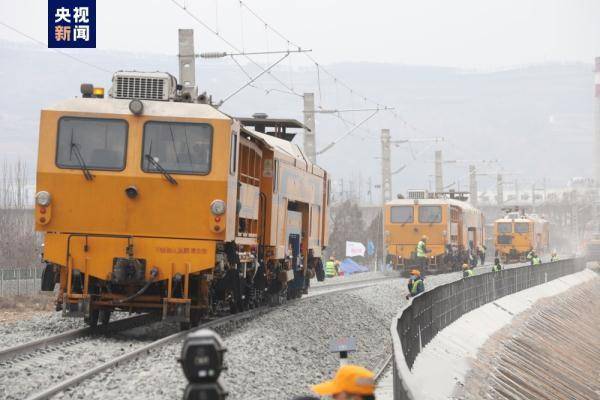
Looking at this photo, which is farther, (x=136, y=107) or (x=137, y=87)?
(x=137, y=87)

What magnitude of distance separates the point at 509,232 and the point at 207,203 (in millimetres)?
56718

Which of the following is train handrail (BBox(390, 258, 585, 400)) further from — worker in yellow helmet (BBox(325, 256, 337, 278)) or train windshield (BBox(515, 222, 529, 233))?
train windshield (BBox(515, 222, 529, 233))

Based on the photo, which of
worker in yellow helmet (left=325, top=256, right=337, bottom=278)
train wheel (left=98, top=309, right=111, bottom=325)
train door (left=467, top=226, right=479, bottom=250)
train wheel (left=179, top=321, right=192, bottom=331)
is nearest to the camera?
train wheel (left=179, top=321, right=192, bottom=331)

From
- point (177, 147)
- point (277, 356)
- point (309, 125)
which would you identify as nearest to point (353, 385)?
point (277, 356)

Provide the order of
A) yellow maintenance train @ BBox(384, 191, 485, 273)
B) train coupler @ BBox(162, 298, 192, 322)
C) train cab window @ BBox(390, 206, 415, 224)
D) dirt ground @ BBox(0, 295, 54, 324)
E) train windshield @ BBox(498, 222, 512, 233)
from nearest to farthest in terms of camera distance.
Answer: train coupler @ BBox(162, 298, 192, 322)
dirt ground @ BBox(0, 295, 54, 324)
yellow maintenance train @ BBox(384, 191, 485, 273)
train cab window @ BBox(390, 206, 415, 224)
train windshield @ BBox(498, 222, 512, 233)

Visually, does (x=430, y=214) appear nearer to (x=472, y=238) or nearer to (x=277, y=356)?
(x=472, y=238)

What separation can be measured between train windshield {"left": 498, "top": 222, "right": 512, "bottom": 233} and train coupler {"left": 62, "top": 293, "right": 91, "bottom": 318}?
189ft

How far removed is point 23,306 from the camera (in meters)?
26.7

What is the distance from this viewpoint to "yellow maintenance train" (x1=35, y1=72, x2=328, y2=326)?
15555mm

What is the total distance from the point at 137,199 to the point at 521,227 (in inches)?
2241

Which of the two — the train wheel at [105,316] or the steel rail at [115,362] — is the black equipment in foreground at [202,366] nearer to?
the steel rail at [115,362]

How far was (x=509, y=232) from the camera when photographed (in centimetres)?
7044

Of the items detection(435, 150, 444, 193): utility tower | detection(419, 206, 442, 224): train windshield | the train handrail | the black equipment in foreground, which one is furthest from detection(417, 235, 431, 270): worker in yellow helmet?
the black equipment in foreground

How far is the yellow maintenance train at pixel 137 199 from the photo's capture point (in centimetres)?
1555
